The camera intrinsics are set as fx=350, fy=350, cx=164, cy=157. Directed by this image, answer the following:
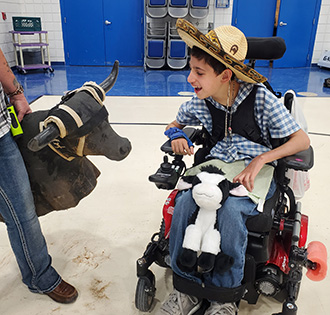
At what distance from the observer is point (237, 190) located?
130 centimetres

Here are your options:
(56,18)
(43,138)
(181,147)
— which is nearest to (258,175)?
(181,147)

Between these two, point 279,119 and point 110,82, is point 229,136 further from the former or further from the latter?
point 110,82

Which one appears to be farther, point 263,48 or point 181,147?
point 263,48

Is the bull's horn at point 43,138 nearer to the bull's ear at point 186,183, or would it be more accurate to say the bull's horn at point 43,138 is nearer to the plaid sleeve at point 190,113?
the bull's ear at point 186,183

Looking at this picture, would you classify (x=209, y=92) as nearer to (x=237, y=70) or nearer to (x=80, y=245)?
(x=237, y=70)

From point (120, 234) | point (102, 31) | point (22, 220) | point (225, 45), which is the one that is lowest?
point (120, 234)

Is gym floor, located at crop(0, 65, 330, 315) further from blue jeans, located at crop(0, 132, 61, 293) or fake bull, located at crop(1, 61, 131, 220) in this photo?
fake bull, located at crop(1, 61, 131, 220)

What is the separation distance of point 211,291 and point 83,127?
2.44 ft

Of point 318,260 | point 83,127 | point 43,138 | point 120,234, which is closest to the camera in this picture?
point 43,138

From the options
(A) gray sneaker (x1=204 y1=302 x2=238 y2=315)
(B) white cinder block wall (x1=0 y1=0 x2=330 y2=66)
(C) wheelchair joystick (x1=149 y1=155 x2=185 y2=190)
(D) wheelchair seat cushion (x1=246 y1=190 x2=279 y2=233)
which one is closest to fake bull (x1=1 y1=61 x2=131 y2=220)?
(C) wheelchair joystick (x1=149 y1=155 x2=185 y2=190)

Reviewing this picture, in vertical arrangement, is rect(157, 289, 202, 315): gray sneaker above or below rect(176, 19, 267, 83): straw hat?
below

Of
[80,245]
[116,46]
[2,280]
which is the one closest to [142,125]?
[80,245]

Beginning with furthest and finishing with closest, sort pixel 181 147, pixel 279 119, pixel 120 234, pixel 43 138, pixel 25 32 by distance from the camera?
pixel 25 32, pixel 120 234, pixel 181 147, pixel 279 119, pixel 43 138

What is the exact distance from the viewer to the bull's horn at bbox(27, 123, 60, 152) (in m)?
1.06
